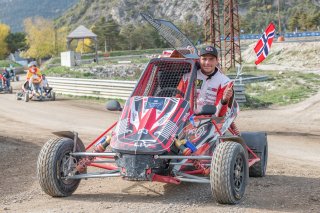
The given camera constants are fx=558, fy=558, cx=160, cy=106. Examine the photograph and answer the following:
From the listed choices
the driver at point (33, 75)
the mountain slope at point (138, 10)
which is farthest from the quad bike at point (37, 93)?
the mountain slope at point (138, 10)

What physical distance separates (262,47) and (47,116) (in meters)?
8.43

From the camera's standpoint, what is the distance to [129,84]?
2212 cm

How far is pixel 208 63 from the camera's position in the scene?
7863 mm

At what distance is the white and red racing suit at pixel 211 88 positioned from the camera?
26.0 ft

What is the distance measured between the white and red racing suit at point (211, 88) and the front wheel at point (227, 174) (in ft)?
3.98

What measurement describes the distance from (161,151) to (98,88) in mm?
17690

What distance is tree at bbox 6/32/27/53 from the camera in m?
109

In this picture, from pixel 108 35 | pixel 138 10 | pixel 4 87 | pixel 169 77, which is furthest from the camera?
pixel 138 10

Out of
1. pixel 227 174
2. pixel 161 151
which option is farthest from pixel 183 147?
pixel 227 174

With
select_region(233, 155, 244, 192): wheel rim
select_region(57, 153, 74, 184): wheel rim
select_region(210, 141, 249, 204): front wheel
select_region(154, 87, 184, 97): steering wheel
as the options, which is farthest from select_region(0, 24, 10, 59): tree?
select_region(210, 141, 249, 204): front wheel

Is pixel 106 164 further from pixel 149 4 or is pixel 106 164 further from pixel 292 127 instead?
pixel 149 4

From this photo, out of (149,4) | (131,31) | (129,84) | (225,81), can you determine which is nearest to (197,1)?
(149,4)

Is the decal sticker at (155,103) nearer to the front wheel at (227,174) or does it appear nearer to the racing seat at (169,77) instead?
the racing seat at (169,77)

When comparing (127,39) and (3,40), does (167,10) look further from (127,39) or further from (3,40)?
(3,40)
